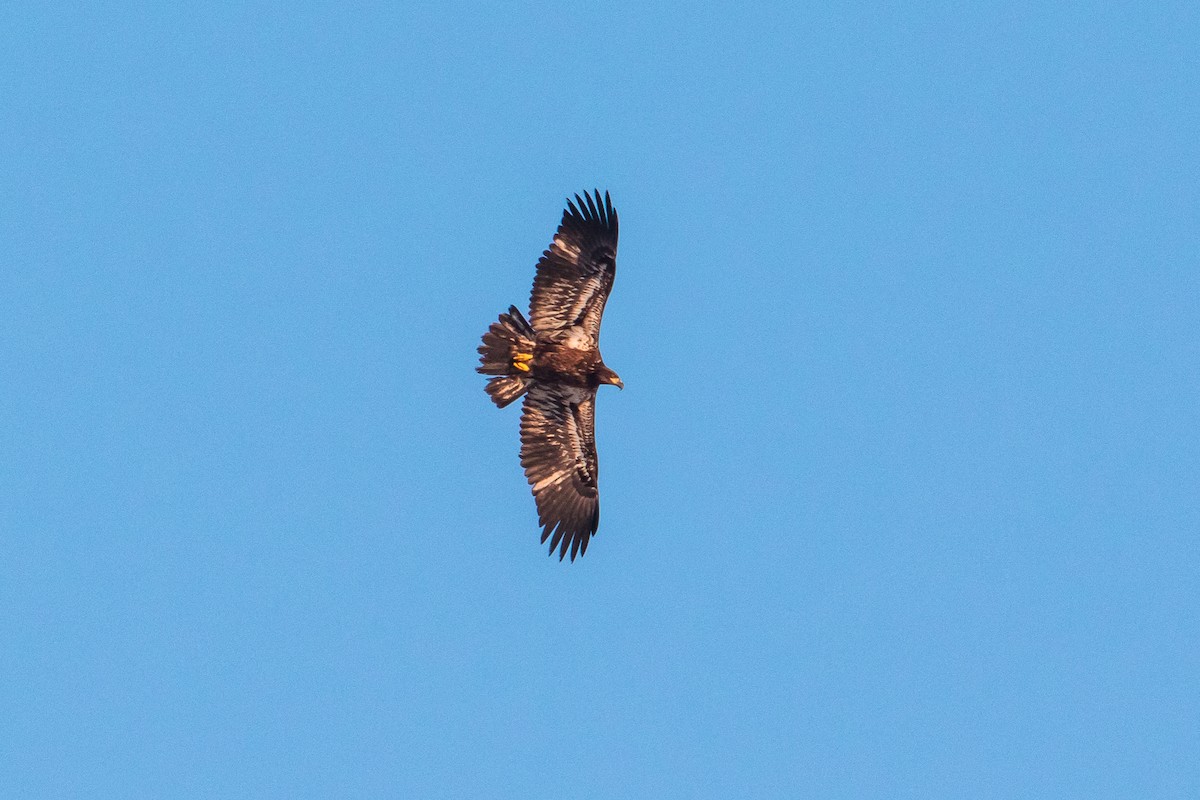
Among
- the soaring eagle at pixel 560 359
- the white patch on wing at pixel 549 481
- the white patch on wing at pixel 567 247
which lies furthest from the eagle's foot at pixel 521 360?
the white patch on wing at pixel 549 481

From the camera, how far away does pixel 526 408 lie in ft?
96.1

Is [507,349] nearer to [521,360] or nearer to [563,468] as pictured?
[521,360]

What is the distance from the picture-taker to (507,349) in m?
28.5

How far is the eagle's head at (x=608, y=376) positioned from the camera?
1142 inches

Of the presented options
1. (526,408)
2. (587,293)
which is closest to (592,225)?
(587,293)

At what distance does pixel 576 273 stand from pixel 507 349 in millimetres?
1465

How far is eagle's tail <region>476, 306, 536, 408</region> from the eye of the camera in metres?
28.5

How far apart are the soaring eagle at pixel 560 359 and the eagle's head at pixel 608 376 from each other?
14 mm

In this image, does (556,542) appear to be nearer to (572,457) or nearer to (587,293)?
(572,457)

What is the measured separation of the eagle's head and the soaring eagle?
0.05 ft

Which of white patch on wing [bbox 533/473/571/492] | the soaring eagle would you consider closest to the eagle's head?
the soaring eagle

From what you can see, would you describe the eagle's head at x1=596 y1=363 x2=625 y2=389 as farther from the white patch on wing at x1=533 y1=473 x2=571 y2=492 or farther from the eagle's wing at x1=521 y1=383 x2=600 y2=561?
the white patch on wing at x1=533 y1=473 x2=571 y2=492

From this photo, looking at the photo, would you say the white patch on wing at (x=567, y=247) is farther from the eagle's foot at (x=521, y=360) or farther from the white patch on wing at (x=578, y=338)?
the eagle's foot at (x=521, y=360)

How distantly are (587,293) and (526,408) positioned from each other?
1.91 meters
